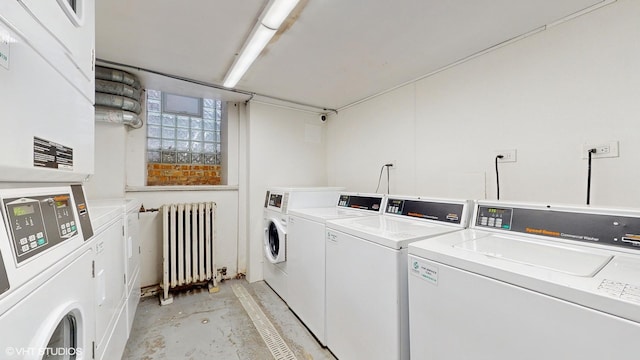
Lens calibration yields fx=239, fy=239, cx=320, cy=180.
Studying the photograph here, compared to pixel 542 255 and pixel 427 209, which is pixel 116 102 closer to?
pixel 427 209

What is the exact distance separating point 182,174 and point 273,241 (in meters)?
1.50

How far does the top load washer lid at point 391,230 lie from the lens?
4.43 ft

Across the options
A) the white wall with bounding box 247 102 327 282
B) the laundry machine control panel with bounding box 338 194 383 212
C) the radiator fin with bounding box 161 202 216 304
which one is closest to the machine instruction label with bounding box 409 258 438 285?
the laundry machine control panel with bounding box 338 194 383 212

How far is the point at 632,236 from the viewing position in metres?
1.02

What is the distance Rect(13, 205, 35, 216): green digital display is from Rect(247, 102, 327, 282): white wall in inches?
96.7

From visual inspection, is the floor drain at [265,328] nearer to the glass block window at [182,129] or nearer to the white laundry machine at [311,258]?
the white laundry machine at [311,258]

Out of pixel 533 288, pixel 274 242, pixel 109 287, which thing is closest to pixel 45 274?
pixel 109 287

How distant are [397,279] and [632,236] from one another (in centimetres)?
100

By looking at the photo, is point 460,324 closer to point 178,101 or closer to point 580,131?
point 580,131

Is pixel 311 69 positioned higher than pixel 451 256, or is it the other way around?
pixel 311 69

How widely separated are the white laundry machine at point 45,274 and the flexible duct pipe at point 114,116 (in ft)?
6.06

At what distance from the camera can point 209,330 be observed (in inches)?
83.0

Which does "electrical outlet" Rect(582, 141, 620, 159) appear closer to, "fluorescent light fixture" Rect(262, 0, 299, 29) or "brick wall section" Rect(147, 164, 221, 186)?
"fluorescent light fixture" Rect(262, 0, 299, 29)

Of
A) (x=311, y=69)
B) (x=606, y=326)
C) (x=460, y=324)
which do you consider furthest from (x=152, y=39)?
(x=606, y=326)
